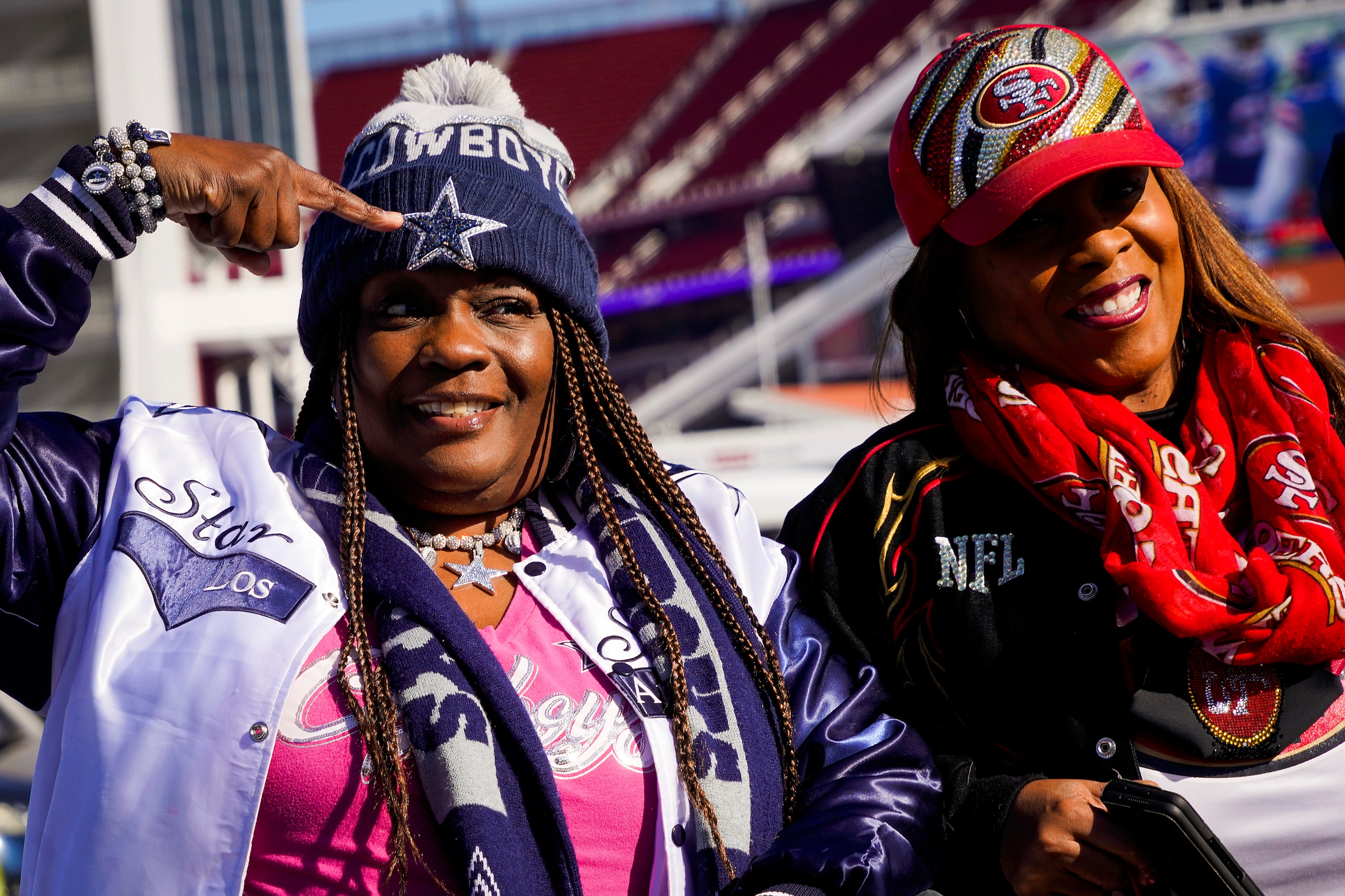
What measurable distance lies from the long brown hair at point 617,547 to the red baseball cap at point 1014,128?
604mm

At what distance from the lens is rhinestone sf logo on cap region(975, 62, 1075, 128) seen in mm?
1908

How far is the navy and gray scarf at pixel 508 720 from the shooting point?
5.69 ft

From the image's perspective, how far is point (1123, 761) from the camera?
1813mm

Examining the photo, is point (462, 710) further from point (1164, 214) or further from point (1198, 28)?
point (1198, 28)

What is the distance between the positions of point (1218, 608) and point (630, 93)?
21487 mm

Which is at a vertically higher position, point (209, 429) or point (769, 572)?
point (209, 429)

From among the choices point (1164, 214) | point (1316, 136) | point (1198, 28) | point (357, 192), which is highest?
point (1198, 28)

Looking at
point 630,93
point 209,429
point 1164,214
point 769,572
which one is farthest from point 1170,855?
point 630,93

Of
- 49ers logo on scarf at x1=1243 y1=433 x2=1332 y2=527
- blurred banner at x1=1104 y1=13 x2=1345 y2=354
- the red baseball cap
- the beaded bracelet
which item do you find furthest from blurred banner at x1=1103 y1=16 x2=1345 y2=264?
the beaded bracelet

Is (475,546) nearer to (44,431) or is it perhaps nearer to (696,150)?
(44,431)

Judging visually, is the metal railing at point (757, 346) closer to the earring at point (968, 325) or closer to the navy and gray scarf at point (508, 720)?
the earring at point (968, 325)

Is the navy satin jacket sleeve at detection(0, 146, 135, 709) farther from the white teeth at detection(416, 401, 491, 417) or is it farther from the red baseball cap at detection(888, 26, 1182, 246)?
the red baseball cap at detection(888, 26, 1182, 246)

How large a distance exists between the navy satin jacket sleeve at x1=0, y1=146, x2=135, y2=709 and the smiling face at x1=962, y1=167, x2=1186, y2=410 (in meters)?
1.26

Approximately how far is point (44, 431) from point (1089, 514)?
1.50m
